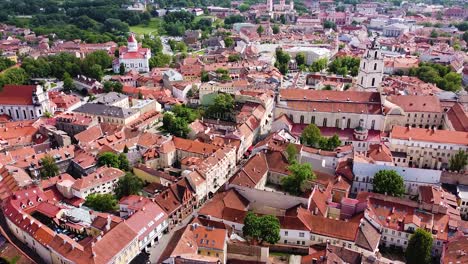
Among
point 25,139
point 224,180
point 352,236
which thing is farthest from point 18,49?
point 352,236

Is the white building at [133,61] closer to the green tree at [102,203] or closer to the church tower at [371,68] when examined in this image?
the church tower at [371,68]

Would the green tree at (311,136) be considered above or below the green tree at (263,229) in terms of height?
above

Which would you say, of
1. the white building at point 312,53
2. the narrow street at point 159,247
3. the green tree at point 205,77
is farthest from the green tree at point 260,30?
the narrow street at point 159,247

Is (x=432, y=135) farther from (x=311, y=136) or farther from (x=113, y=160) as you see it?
(x=113, y=160)

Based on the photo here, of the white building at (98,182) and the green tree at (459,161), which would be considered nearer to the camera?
the white building at (98,182)

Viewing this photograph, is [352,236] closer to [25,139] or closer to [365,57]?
[365,57]

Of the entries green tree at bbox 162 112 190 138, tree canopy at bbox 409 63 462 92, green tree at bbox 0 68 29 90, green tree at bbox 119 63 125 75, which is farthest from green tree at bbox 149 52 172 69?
tree canopy at bbox 409 63 462 92
